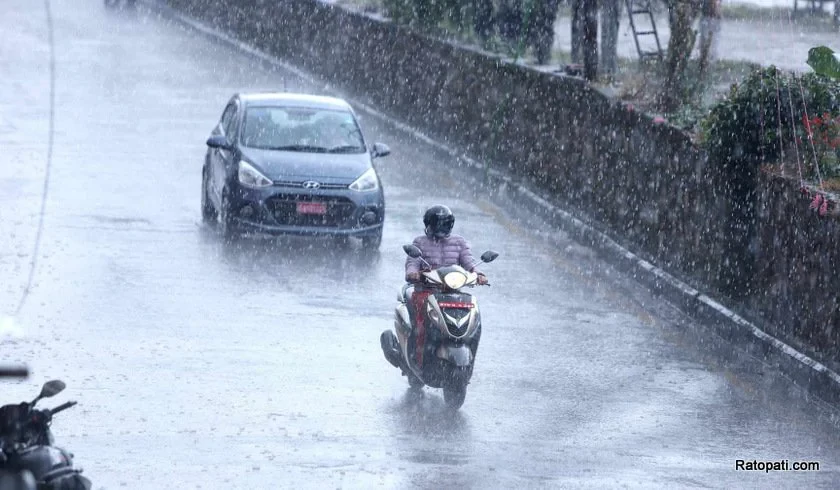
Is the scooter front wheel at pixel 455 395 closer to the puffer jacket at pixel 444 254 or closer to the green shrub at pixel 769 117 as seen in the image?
the puffer jacket at pixel 444 254

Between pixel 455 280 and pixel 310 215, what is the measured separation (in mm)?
6604

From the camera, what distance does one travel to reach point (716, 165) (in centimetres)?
1566

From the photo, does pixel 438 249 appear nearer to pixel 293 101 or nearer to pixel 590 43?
pixel 293 101

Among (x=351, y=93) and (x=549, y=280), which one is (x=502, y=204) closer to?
(x=549, y=280)

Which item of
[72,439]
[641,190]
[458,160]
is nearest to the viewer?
[72,439]

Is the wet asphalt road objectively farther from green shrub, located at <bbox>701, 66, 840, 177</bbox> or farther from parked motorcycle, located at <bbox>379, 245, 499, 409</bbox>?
green shrub, located at <bbox>701, 66, 840, 177</bbox>

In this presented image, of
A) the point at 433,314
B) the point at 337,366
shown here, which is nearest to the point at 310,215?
the point at 337,366

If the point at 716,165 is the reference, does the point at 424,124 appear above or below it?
below

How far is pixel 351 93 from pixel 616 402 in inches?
819

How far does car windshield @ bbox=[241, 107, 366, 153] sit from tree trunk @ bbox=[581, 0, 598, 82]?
A: 11.5 feet

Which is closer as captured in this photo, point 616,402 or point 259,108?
point 616,402

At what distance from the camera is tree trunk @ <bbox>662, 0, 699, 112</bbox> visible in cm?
1897

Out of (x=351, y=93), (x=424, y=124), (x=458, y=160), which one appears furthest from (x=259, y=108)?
(x=351, y=93)

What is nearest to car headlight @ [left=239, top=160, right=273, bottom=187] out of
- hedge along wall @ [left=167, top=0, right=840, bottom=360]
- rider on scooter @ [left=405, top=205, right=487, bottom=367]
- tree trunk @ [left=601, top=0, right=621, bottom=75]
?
hedge along wall @ [left=167, top=0, right=840, bottom=360]
